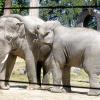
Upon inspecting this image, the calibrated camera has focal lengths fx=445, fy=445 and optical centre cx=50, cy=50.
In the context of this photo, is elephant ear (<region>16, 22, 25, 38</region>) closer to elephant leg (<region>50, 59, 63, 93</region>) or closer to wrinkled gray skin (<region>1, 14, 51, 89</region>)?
wrinkled gray skin (<region>1, 14, 51, 89</region>)

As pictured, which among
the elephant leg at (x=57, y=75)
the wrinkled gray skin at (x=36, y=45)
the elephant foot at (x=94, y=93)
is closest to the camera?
the elephant foot at (x=94, y=93)

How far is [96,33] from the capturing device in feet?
9.41

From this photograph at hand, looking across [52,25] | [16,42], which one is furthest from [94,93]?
[16,42]

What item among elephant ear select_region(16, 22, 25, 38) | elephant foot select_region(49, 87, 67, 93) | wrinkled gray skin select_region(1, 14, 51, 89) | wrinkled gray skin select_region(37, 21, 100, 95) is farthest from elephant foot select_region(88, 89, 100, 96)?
elephant ear select_region(16, 22, 25, 38)

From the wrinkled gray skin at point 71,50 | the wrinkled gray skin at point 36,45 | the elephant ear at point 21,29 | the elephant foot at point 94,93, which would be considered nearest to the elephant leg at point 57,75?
the wrinkled gray skin at point 71,50

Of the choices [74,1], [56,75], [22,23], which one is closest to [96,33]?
[56,75]

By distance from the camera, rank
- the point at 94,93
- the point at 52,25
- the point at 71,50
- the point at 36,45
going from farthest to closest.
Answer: the point at 36,45
the point at 52,25
the point at 71,50
the point at 94,93

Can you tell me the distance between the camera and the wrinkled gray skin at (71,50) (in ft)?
9.21

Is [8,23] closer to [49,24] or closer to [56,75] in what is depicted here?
[49,24]

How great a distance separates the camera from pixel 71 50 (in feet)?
9.57

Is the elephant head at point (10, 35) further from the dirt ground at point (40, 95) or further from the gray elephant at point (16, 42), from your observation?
the dirt ground at point (40, 95)

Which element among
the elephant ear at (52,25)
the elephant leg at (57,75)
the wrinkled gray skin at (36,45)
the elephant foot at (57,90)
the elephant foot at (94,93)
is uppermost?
the elephant ear at (52,25)

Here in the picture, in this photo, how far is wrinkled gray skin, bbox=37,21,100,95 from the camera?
2807 mm

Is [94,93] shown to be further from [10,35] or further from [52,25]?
[10,35]
